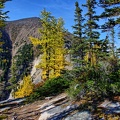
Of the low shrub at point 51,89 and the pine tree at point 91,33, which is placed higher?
the pine tree at point 91,33

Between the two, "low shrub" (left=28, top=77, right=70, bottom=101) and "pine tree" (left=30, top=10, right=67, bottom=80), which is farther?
"pine tree" (left=30, top=10, right=67, bottom=80)

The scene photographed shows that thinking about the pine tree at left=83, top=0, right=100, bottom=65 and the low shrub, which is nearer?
the low shrub

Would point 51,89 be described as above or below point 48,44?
below

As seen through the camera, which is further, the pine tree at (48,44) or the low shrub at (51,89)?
the pine tree at (48,44)

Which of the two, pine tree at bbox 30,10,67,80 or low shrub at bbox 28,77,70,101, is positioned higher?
pine tree at bbox 30,10,67,80

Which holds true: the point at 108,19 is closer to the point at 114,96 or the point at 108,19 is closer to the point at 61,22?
the point at 114,96

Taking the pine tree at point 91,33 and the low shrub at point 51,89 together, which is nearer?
the low shrub at point 51,89

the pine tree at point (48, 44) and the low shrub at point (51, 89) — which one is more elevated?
the pine tree at point (48, 44)

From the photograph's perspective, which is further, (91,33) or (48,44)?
(48,44)

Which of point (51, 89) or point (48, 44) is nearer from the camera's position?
point (51, 89)

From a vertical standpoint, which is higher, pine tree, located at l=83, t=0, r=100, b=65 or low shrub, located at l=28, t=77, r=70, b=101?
pine tree, located at l=83, t=0, r=100, b=65

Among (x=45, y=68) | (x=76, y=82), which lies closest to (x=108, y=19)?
(x=76, y=82)

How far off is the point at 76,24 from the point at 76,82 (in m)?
26.7

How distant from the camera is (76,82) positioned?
568 inches
